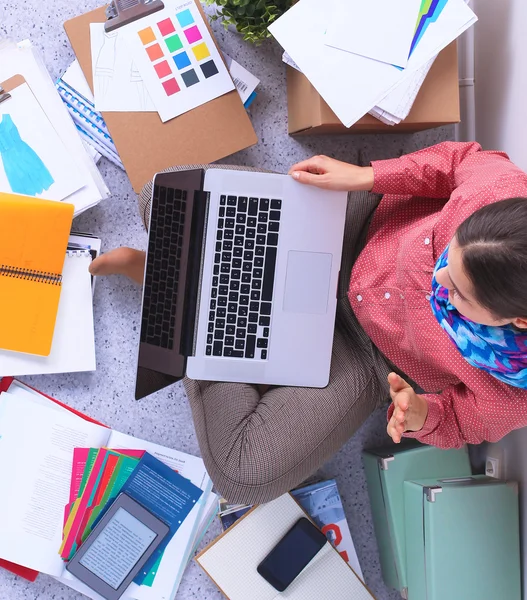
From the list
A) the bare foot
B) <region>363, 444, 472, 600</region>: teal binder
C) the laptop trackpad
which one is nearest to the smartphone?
<region>363, 444, 472, 600</region>: teal binder

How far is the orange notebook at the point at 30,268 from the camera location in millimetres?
1157

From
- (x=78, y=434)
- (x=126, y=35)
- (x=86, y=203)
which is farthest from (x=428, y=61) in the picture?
(x=78, y=434)

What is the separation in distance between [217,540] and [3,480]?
461 millimetres

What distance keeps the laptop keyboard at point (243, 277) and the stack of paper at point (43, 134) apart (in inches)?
15.1

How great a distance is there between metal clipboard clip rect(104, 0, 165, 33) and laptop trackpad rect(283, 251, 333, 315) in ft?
1.94

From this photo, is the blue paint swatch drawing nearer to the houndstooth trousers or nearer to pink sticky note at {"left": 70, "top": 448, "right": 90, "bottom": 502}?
the houndstooth trousers

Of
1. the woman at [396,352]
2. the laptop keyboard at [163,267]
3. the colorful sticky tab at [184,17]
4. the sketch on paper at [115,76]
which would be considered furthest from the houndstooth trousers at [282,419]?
the colorful sticky tab at [184,17]

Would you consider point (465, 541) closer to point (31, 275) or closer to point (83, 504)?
point (83, 504)

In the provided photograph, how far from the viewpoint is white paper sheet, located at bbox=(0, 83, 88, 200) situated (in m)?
1.17

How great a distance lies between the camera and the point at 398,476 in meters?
1.14

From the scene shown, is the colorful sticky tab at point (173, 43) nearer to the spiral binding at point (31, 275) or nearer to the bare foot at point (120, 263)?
the bare foot at point (120, 263)

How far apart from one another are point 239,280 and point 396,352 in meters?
0.29

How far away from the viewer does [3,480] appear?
1.21 metres

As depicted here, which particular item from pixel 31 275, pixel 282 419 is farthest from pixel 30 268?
pixel 282 419
